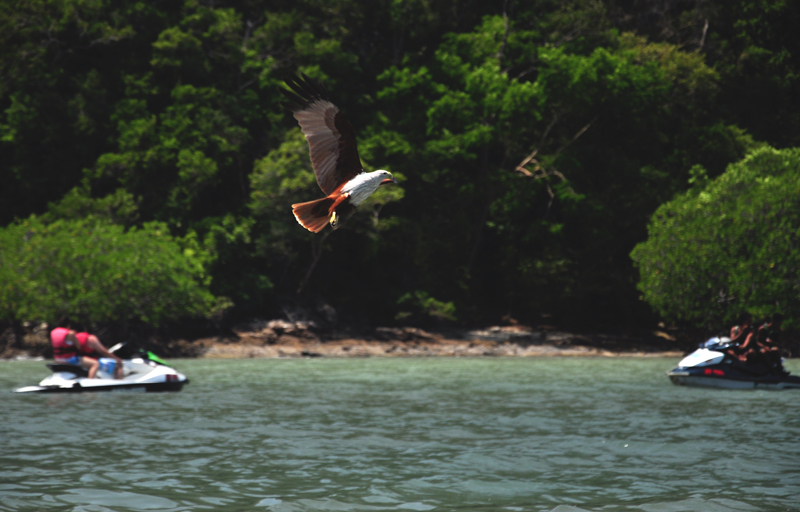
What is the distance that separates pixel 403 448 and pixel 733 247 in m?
21.0

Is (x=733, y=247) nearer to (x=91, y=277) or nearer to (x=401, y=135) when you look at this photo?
(x=401, y=135)

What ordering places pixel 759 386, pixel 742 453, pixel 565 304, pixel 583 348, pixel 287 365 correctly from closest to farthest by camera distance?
pixel 742 453
pixel 759 386
pixel 287 365
pixel 583 348
pixel 565 304

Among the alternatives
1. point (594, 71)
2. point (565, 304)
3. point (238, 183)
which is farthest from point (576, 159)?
point (238, 183)

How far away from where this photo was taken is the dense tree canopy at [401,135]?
3900 cm

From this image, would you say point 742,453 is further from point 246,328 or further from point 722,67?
point 722,67

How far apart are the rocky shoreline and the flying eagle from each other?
2996cm

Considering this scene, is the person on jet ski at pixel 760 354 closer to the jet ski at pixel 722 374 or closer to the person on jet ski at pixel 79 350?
the jet ski at pixel 722 374

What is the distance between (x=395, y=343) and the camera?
127 feet

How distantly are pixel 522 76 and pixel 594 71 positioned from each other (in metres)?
6.20

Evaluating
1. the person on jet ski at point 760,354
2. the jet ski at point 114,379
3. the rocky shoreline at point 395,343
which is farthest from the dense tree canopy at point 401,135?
the person on jet ski at point 760,354

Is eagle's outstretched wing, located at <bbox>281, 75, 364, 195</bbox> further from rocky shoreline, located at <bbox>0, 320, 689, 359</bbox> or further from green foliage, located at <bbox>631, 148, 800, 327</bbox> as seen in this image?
rocky shoreline, located at <bbox>0, 320, 689, 359</bbox>

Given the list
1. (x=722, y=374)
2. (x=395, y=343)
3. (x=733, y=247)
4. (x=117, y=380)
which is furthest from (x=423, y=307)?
(x=117, y=380)

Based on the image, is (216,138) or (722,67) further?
(722,67)

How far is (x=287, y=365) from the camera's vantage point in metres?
32.5
